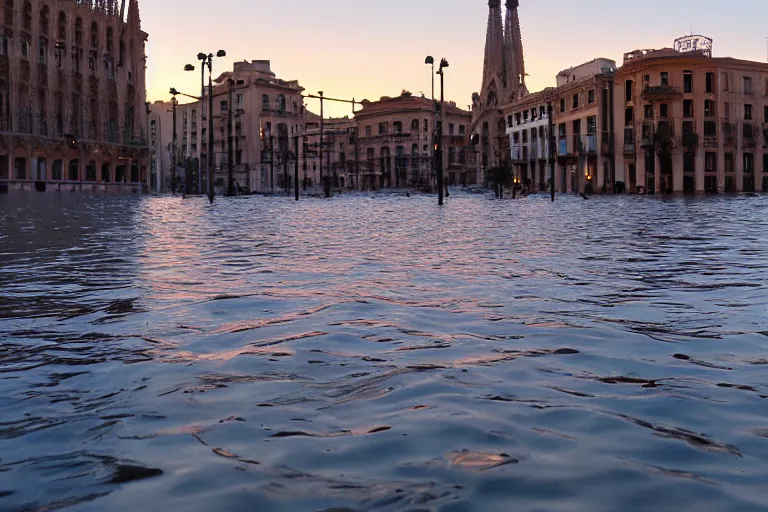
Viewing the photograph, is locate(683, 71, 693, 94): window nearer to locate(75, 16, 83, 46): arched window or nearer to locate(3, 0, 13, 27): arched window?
locate(75, 16, 83, 46): arched window

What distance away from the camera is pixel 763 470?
3035mm

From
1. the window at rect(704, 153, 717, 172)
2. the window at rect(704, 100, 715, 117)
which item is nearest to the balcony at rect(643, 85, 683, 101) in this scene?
Result: the window at rect(704, 100, 715, 117)

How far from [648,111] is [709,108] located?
4931 millimetres

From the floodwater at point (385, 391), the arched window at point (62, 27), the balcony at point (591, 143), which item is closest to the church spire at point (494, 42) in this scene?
the balcony at point (591, 143)

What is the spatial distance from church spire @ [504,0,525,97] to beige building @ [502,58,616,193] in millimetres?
24636

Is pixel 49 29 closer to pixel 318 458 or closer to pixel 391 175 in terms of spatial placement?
pixel 391 175

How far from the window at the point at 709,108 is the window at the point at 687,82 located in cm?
172

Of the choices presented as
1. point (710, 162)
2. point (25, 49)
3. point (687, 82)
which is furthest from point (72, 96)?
point (710, 162)

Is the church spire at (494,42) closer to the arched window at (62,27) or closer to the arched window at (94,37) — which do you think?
the arched window at (94,37)

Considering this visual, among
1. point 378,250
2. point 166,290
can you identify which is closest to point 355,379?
point 166,290

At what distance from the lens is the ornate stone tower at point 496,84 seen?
107125 mm

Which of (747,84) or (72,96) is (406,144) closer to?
(747,84)

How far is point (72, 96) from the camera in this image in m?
68.1

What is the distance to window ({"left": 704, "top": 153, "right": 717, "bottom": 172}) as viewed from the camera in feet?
224
